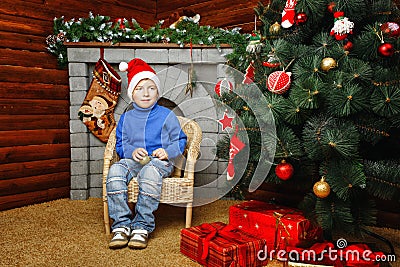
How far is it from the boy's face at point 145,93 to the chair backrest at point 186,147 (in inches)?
11.1

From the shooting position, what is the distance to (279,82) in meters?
1.63

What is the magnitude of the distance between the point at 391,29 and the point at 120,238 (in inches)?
62.7

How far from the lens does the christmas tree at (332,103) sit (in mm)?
1484

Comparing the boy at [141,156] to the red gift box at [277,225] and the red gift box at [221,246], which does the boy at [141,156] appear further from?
the red gift box at [277,225]

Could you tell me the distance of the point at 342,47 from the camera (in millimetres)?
1584

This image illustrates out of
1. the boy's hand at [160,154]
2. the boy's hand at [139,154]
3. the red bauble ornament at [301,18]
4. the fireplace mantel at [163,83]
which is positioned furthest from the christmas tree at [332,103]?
the fireplace mantel at [163,83]

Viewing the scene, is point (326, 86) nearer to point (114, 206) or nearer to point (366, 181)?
point (366, 181)

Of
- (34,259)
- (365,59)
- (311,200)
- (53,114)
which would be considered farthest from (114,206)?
(365,59)

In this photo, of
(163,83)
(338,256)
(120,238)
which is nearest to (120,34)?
(163,83)

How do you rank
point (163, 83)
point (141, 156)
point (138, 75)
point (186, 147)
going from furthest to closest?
point (163, 83) → point (186, 147) → point (138, 75) → point (141, 156)

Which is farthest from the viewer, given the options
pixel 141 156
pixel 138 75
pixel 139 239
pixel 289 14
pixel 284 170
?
pixel 138 75

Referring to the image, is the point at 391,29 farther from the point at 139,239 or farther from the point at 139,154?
the point at 139,239

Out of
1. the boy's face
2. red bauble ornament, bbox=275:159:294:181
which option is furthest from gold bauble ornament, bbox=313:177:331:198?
the boy's face

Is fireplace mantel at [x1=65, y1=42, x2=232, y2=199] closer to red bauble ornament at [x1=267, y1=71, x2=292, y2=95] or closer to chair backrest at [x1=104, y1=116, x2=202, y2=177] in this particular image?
chair backrest at [x1=104, y1=116, x2=202, y2=177]
